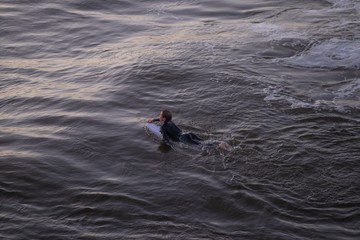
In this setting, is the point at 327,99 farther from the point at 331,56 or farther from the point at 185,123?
the point at 185,123

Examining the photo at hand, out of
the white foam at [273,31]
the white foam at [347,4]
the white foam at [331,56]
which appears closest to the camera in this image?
the white foam at [331,56]

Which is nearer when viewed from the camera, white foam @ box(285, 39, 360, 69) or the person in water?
the person in water

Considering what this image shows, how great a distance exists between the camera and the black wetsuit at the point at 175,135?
13055 mm

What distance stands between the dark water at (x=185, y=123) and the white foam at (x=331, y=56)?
0.06 meters

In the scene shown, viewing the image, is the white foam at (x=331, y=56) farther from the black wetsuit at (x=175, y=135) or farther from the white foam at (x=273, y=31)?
the black wetsuit at (x=175, y=135)

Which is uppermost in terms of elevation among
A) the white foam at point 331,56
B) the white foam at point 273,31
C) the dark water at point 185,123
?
the white foam at point 273,31

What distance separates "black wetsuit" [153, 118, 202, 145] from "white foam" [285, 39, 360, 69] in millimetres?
6217

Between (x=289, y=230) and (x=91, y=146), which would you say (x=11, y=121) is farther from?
(x=289, y=230)

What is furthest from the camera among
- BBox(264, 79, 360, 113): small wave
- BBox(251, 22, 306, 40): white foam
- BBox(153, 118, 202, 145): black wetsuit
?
BBox(251, 22, 306, 40): white foam

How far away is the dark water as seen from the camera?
35.6 feet

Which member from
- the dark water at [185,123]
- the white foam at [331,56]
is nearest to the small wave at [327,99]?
the dark water at [185,123]

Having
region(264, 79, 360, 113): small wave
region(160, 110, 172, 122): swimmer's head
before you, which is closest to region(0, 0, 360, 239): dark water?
region(264, 79, 360, 113): small wave

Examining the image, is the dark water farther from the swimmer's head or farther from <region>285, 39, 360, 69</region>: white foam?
the swimmer's head

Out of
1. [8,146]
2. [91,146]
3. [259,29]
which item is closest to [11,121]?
[8,146]
